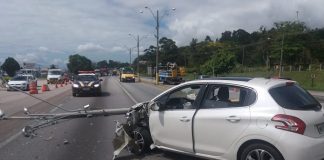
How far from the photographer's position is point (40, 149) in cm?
990

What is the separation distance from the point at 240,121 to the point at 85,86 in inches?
947

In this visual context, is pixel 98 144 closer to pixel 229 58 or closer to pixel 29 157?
pixel 29 157

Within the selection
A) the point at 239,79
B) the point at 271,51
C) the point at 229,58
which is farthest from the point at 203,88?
the point at 271,51

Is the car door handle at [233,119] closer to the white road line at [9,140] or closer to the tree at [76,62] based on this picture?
the white road line at [9,140]

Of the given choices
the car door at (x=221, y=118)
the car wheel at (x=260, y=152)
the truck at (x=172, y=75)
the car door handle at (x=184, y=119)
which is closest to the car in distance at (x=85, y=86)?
the car door handle at (x=184, y=119)

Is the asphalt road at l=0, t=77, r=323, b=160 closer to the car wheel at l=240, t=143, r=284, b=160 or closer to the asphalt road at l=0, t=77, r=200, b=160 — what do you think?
the asphalt road at l=0, t=77, r=200, b=160

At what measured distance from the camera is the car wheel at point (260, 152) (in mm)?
6645

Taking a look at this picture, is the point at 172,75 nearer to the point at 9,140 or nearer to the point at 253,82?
the point at 9,140

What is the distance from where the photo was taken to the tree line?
86481 millimetres

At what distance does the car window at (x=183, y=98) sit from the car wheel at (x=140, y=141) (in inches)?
31.6

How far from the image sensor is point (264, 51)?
126m

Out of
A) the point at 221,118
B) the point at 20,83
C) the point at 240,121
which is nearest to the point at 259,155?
the point at 240,121

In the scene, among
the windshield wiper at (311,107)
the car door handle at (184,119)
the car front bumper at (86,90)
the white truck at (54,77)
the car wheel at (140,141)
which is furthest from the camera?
the white truck at (54,77)

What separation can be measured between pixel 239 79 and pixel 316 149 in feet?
5.81
